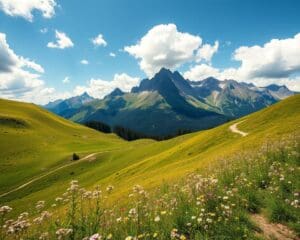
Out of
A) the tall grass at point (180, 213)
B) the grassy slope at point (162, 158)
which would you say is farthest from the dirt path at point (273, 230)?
the grassy slope at point (162, 158)

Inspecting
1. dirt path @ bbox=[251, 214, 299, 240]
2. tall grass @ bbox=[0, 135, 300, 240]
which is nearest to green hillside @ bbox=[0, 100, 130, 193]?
tall grass @ bbox=[0, 135, 300, 240]

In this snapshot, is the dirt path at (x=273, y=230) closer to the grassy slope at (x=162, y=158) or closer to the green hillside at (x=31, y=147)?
the grassy slope at (x=162, y=158)

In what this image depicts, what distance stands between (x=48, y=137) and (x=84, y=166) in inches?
2128

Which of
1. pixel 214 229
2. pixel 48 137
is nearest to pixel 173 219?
pixel 214 229

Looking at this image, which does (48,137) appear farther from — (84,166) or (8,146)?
(84,166)

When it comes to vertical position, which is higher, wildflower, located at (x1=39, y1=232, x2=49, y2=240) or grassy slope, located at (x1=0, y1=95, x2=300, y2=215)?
wildflower, located at (x1=39, y1=232, x2=49, y2=240)

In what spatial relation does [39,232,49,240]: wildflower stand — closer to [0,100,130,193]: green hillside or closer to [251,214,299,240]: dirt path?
[251,214,299,240]: dirt path

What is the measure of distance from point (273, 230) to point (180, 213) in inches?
117

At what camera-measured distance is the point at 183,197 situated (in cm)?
875

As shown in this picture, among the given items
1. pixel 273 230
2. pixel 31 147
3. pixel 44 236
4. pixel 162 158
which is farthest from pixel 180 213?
pixel 31 147

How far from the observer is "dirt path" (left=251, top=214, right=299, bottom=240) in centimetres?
754

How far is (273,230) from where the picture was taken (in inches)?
315

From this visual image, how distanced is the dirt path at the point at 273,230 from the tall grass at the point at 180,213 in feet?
0.69

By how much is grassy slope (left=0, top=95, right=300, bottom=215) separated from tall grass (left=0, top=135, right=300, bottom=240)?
97.9ft
